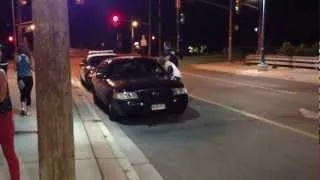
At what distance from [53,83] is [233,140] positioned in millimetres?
6715

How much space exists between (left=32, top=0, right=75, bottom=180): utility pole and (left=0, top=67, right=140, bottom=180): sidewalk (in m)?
3.01

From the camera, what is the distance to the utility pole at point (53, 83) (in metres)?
3.98

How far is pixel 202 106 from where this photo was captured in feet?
50.8

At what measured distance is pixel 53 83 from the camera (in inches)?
159

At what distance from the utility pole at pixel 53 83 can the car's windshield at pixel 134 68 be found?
403 inches

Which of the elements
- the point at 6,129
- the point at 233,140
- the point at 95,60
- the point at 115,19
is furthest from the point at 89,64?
the point at 115,19

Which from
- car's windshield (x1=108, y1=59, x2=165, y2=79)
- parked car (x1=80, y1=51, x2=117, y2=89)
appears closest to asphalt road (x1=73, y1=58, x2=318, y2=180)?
car's windshield (x1=108, y1=59, x2=165, y2=79)

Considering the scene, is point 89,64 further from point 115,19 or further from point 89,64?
point 115,19

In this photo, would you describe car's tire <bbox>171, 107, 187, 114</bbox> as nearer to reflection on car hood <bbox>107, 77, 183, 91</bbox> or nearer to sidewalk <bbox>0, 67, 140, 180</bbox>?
reflection on car hood <bbox>107, 77, 183, 91</bbox>

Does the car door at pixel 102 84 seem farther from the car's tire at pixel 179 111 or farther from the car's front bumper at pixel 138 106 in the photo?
the car's tire at pixel 179 111

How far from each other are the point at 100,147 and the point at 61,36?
218 inches

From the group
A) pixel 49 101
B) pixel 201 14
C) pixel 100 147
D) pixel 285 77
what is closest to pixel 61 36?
pixel 49 101

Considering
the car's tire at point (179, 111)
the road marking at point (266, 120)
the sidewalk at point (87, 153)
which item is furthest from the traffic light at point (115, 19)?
the sidewalk at point (87, 153)

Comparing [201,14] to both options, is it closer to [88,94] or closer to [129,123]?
[88,94]
